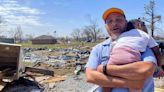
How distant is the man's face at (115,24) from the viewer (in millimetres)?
2559

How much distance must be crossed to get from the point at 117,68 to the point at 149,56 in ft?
0.86

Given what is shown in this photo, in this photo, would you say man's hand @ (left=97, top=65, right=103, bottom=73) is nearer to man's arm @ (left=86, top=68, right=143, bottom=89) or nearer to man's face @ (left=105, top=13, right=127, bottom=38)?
man's arm @ (left=86, top=68, right=143, bottom=89)

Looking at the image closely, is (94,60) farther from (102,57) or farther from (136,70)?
(136,70)

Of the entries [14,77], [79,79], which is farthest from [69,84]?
[14,77]

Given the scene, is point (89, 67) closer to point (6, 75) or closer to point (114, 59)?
point (114, 59)

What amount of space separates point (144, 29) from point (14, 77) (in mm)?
7504

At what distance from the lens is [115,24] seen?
255 centimetres

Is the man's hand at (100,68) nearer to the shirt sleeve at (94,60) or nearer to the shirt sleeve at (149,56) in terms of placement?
the shirt sleeve at (94,60)

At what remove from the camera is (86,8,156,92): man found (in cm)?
236

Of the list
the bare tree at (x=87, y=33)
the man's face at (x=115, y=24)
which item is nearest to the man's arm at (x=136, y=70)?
the man's face at (x=115, y=24)

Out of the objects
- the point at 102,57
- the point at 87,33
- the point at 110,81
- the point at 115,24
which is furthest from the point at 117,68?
the point at 87,33

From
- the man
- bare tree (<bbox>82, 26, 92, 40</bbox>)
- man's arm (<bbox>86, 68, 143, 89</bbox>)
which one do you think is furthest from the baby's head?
bare tree (<bbox>82, 26, 92, 40</bbox>)

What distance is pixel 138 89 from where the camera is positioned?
Answer: 94.0 inches

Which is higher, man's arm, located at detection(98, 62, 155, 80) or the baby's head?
the baby's head
